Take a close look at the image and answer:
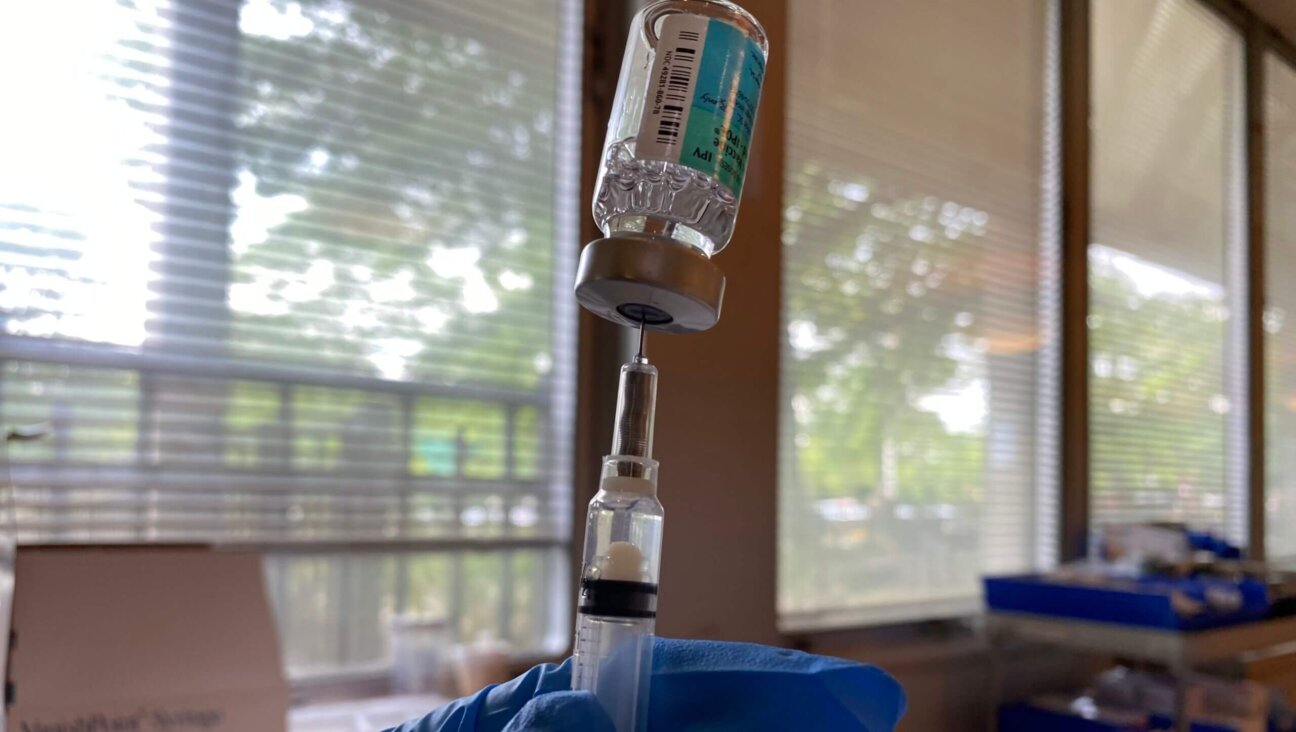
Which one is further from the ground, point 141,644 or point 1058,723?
point 141,644

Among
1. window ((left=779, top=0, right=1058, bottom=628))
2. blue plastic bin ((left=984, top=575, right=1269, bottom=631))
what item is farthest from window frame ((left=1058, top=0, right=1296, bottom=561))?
blue plastic bin ((left=984, top=575, right=1269, bottom=631))

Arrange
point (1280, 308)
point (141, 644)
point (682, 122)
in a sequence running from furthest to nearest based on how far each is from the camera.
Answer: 1. point (1280, 308)
2. point (141, 644)
3. point (682, 122)

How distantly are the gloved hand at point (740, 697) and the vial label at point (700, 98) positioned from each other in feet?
1.08

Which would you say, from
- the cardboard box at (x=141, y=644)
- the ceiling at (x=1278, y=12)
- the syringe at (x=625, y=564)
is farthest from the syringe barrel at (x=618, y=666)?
the ceiling at (x=1278, y=12)

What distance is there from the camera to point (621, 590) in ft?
1.92

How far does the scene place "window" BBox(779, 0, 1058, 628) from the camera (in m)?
2.10

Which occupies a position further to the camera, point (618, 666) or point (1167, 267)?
point (1167, 267)

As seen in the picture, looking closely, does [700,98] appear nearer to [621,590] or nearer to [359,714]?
[621,590]

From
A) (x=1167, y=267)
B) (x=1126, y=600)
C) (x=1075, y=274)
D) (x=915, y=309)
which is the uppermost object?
(x=1167, y=267)

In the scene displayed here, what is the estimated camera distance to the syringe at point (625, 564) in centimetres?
59

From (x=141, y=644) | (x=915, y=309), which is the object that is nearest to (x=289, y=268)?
(x=141, y=644)

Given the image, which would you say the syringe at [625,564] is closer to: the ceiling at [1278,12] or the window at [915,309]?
the window at [915,309]

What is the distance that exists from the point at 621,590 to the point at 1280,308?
14.0ft

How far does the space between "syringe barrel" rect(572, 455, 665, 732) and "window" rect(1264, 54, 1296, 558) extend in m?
4.03
